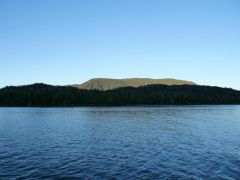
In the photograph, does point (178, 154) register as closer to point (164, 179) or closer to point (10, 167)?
point (164, 179)

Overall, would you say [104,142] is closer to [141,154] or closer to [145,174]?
[141,154]

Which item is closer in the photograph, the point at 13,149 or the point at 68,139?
the point at 13,149

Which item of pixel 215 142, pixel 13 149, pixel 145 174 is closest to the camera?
pixel 145 174

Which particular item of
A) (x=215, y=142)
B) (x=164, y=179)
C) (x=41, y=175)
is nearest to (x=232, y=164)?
(x=164, y=179)

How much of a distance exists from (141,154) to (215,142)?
19.2 metres

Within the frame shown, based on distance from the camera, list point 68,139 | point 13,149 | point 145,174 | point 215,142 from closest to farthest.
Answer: point 145,174, point 13,149, point 215,142, point 68,139

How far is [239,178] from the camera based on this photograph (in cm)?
3056

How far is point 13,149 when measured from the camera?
47406 millimetres

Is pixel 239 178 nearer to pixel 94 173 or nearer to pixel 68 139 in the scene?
pixel 94 173

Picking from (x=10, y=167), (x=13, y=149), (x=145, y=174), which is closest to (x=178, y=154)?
(x=145, y=174)

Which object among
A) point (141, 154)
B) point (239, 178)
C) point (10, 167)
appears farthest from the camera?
point (141, 154)

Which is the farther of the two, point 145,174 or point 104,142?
point 104,142

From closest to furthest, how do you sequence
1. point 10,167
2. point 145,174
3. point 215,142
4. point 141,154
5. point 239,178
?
point 239,178, point 145,174, point 10,167, point 141,154, point 215,142

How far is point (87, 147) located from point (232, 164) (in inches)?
975
